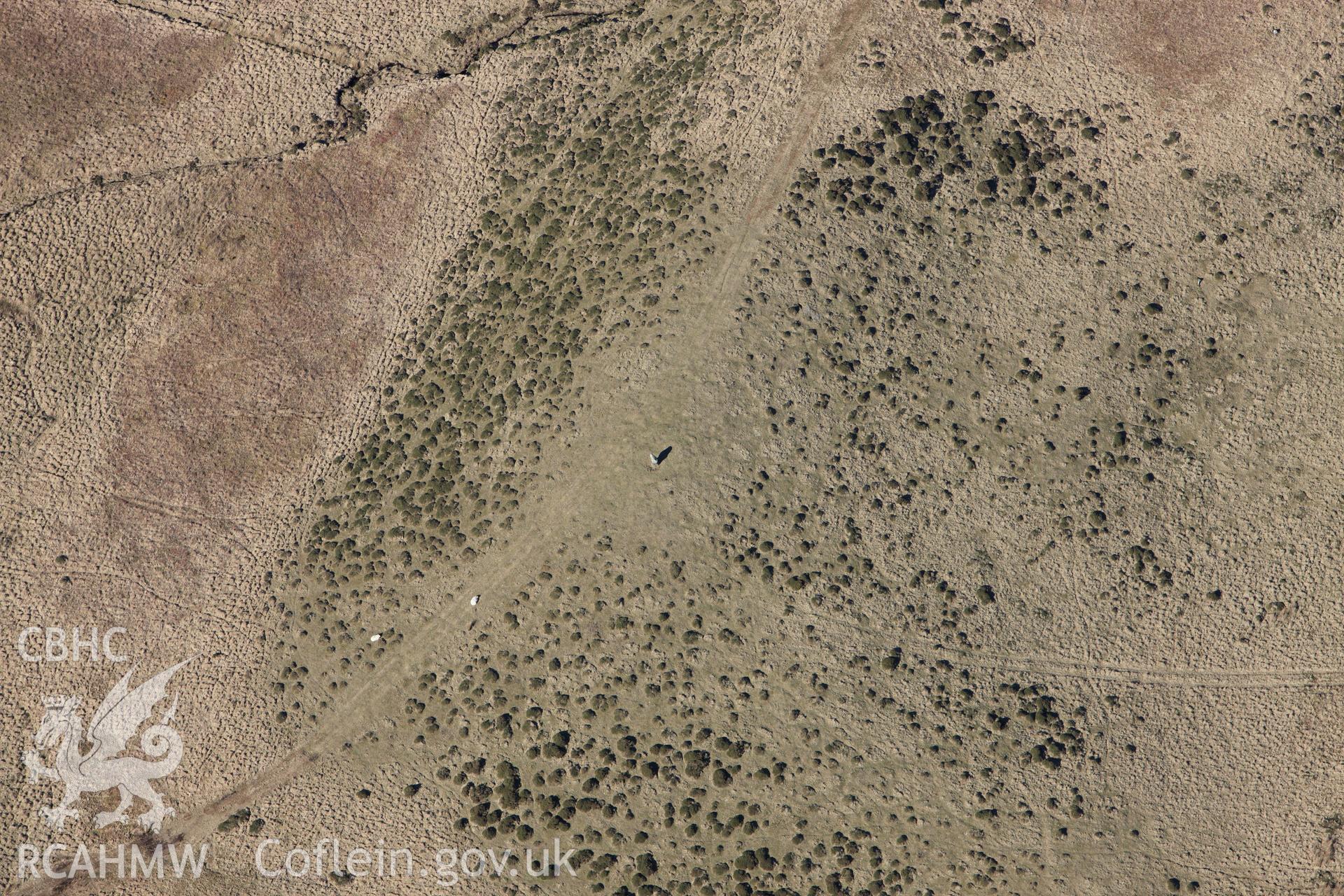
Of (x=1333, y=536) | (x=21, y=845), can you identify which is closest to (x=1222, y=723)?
(x=1333, y=536)

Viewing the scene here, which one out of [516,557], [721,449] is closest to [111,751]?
[516,557]

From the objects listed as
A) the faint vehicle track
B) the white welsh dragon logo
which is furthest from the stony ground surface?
the white welsh dragon logo

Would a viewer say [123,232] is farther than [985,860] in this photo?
Answer: Yes

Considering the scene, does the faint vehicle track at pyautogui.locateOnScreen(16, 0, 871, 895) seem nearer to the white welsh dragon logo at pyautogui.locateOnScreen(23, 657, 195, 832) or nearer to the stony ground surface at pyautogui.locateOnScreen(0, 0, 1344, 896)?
the stony ground surface at pyautogui.locateOnScreen(0, 0, 1344, 896)

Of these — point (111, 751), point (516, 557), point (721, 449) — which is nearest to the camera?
point (721, 449)

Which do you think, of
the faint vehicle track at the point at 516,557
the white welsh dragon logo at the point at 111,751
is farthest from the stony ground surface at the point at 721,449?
the white welsh dragon logo at the point at 111,751

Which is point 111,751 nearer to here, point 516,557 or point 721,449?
point 516,557

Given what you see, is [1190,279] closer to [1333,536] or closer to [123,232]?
[1333,536]
